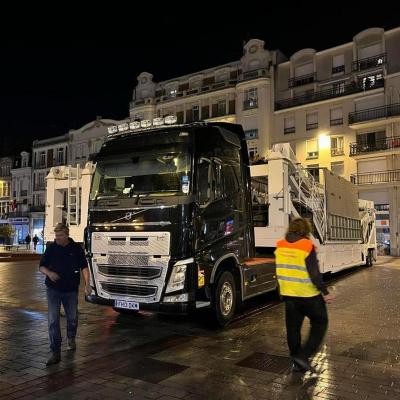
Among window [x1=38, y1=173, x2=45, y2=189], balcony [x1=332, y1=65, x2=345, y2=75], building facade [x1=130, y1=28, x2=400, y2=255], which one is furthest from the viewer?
window [x1=38, y1=173, x2=45, y2=189]

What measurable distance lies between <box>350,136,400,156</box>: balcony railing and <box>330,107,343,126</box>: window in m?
2.35

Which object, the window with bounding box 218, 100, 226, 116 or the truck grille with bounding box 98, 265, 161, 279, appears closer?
the truck grille with bounding box 98, 265, 161, 279

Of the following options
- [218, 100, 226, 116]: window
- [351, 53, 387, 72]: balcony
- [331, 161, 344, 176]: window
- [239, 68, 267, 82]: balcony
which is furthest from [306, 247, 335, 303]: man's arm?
[218, 100, 226, 116]: window

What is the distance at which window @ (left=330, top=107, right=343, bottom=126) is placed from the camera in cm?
3762

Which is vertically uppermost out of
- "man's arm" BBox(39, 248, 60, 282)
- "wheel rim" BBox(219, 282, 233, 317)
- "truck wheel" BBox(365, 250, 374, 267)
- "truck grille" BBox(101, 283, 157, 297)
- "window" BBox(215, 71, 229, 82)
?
"window" BBox(215, 71, 229, 82)

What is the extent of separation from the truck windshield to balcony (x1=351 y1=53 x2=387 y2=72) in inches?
1307

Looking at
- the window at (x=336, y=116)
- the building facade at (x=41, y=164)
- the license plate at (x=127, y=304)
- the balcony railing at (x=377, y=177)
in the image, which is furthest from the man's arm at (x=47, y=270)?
the building facade at (x=41, y=164)

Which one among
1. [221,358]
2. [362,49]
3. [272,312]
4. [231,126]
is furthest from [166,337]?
[362,49]

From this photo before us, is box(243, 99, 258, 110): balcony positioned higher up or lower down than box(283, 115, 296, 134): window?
higher up

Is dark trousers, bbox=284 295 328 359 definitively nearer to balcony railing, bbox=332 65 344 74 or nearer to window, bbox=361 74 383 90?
window, bbox=361 74 383 90

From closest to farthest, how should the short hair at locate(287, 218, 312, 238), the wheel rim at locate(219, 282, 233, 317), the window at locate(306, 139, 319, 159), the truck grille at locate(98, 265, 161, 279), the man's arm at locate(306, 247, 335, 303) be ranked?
the man's arm at locate(306, 247, 335, 303) → the short hair at locate(287, 218, 312, 238) → the truck grille at locate(98, 265, 161, 279) → the wheel rim at locate(219, 282, 233, 317) → the window at locate(306, 139, 319, 159)

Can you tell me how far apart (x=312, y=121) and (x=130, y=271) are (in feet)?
113

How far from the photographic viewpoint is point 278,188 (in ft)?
32.9

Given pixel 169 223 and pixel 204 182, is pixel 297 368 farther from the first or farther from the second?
pixel 204 182
